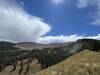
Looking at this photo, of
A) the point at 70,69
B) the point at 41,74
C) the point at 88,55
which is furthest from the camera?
A: the point at 88,55

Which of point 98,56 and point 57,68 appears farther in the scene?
point 98,56

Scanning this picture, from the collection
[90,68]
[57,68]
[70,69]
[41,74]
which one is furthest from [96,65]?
[41,74]

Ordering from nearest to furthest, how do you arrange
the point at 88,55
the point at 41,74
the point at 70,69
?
1. the point at 70,69
2. the point at 41,74
3. the point at 88,55

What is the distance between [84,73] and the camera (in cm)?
10162

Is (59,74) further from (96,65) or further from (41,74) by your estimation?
(96,65)

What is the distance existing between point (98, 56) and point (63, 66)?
2392 centimetres

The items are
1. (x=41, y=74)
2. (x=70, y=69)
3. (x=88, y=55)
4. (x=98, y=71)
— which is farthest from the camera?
(x=88, y=55)

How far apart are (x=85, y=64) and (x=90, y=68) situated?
5.12 metres

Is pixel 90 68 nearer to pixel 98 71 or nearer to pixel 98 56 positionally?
pixel 98 71

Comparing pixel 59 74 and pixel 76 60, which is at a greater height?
pixel 76 60

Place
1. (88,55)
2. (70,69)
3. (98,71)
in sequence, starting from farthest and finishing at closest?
1. (88,55)
2. (70,69)
3. (98,71)

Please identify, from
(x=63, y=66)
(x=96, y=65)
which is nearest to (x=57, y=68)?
(x=63, y=66)

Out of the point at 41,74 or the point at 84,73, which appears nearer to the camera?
the point at 84,73

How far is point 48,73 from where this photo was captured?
111 metres
